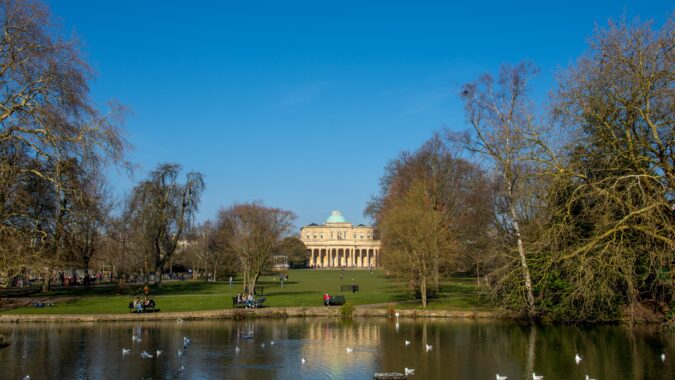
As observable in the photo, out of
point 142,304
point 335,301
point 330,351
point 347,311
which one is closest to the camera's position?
point 330,351

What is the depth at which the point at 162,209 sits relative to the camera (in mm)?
48250

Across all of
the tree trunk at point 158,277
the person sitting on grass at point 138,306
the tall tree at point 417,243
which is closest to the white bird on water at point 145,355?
the person sitting on grass at point 138,306

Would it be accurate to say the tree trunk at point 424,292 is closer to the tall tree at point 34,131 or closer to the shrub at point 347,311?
the shrub at point 347,311

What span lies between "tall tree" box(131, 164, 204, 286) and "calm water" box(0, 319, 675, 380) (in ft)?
66.9

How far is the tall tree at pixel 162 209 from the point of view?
1879 inches

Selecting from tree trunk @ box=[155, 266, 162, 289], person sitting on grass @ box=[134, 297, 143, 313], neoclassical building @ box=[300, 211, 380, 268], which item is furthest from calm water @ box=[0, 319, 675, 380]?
neoclassical building @ box=[300, 211, 380, 268]

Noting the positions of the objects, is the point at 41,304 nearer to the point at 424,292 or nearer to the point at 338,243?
the point at 424,292

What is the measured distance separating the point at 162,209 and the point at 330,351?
31.1m

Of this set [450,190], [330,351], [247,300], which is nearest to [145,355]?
[330,351]

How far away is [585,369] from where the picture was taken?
17.3 metres

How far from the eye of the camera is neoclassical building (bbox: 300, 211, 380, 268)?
140m

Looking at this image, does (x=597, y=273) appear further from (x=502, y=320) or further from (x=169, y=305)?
(x=169, y=305)

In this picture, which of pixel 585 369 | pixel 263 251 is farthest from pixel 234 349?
pixel 263 251

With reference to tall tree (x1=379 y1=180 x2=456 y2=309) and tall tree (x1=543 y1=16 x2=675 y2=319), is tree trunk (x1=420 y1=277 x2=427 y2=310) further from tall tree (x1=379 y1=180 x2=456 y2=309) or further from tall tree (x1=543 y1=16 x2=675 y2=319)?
tall tree (x1=543 y1=16 x2=675 y2=319)
